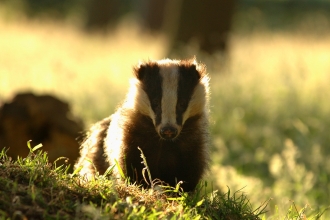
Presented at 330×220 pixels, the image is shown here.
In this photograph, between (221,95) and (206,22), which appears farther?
(206,22)

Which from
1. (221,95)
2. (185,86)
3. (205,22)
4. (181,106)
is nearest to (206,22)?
(205,22)

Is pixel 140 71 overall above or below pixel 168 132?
above

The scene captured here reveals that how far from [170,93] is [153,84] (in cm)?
20

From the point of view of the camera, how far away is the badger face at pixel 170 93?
5.28 m

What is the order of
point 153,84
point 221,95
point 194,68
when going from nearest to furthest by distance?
point 153,84, point 194,68, point 221,95

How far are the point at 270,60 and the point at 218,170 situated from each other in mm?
5747

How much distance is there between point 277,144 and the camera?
30.3 feet

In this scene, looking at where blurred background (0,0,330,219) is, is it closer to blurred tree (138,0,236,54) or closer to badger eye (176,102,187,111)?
blurred tree (138,0,236,54)

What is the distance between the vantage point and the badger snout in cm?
509

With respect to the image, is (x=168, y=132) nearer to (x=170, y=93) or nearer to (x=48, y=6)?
(x=170, y=93)

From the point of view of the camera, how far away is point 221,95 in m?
10.5

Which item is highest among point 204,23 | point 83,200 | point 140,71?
point 204,23

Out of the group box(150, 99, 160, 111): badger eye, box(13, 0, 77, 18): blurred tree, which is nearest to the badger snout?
box(150, 99, 160, 111): badger eye

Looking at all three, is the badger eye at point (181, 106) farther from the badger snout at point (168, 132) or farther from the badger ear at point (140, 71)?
the badger ear at point (140, 71)
